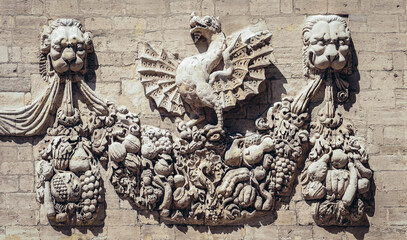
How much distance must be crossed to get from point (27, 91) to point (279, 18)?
2124 millimetres

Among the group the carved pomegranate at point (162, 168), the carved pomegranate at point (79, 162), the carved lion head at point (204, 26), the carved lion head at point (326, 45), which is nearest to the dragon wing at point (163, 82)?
the carved lion head at point (204, 26)

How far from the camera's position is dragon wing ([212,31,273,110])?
10906 mm

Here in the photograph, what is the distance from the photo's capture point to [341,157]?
10914mm

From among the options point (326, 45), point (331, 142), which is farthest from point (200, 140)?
point (326, 45)

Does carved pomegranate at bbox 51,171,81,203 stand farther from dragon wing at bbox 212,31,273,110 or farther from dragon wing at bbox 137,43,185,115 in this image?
dragon wing at bbox 212,31,273,110

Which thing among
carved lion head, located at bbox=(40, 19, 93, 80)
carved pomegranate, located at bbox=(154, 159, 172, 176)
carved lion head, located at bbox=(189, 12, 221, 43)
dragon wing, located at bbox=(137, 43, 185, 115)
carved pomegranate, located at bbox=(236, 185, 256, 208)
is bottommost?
carved pomegranate, located at bbox=(236, 185, 256, 208)

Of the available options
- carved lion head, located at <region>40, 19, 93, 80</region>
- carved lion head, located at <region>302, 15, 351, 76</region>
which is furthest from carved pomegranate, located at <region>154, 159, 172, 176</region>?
carved lion head, located at <region>302, 15, 351, 76</region>

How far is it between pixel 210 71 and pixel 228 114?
376mm

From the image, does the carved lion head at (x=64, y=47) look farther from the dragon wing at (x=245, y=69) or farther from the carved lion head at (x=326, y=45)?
the carved lion head at (x=326, y=45)

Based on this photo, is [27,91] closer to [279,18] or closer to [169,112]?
[169,112]

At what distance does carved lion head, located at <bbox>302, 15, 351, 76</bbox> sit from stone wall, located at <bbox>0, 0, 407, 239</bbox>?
10 centimetres

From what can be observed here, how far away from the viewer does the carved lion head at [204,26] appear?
36.2ft

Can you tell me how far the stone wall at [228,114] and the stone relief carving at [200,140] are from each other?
10cm

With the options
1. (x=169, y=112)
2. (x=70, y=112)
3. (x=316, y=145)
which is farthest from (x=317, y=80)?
(x=70, y=112)
